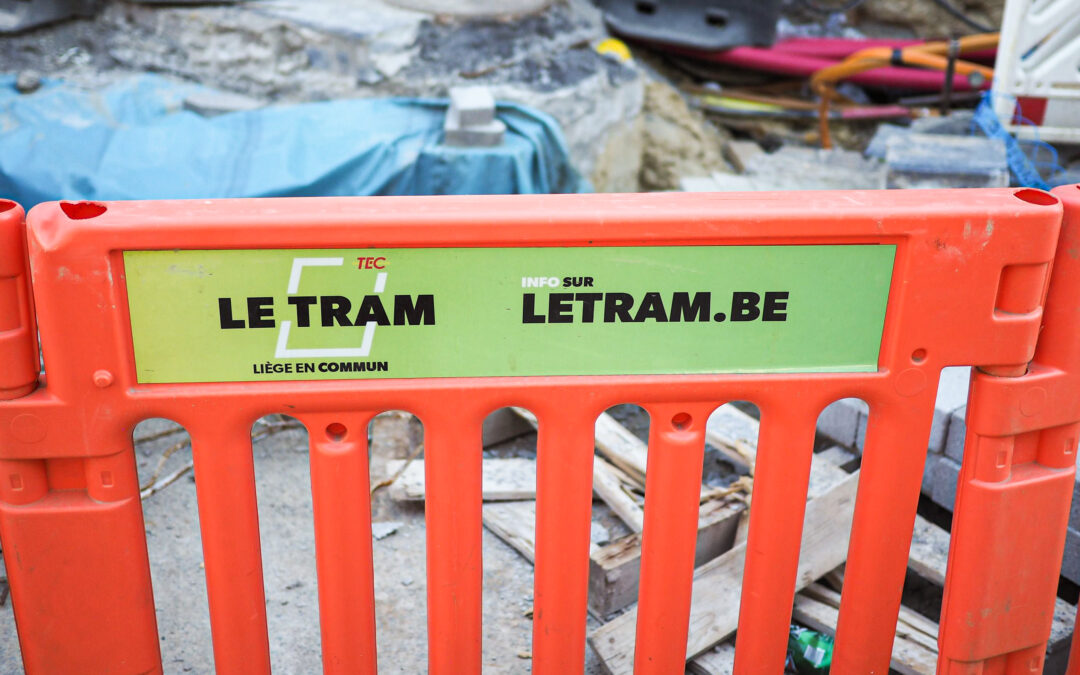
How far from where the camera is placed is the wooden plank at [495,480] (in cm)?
322

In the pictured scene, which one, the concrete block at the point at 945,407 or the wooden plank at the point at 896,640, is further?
the concrete block at the point at 945,407

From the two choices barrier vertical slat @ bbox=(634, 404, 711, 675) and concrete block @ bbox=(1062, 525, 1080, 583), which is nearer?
barrier vertical slat @ bbox=(634, 404, 711, 675)

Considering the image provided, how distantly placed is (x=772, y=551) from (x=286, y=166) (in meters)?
4.15

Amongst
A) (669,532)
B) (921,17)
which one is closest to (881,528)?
(669,532)

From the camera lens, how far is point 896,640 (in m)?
2.52

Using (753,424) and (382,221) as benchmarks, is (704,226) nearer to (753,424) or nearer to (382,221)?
(382,221)

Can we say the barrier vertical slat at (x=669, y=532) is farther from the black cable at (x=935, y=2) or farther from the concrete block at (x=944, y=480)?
the black cable at (x=935, y=2)

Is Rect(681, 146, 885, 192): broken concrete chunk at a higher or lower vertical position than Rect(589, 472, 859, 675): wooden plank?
higher

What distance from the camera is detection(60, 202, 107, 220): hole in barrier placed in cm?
157

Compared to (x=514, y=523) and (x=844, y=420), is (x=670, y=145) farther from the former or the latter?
(x=514, y=523)

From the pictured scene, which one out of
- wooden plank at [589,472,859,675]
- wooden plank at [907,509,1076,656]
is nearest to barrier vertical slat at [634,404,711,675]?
wooden plank at [589,472,859,675]

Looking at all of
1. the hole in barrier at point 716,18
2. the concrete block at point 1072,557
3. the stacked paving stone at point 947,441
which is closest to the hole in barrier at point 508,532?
the stacked paving stone at point 947,441

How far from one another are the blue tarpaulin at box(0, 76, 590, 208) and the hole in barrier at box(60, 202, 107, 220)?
3.57 meters

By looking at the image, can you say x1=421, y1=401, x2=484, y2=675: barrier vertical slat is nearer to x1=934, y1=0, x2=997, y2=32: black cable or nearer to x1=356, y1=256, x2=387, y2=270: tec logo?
x1=356, y1=256, x2=387, y2=270: tec logo
